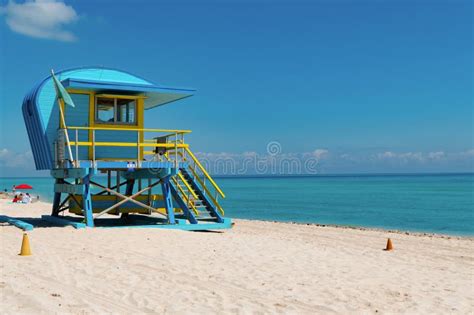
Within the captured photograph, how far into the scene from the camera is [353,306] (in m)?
8.29

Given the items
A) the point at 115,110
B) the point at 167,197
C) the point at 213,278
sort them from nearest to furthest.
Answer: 1. the point at 213,278
2. the point at 115,110
3. the point at 167,197

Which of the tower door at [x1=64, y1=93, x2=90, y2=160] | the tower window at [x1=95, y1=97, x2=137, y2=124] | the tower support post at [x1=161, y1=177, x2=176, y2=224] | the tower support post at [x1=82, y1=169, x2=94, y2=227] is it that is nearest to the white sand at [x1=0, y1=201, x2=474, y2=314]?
the tower support post at [x1=82, y1=169, x2=94, y2=227]

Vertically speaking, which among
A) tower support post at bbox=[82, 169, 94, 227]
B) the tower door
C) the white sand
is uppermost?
the tower door

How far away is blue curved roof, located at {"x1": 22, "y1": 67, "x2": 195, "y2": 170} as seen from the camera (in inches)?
715

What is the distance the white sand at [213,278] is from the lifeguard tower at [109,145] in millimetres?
3072

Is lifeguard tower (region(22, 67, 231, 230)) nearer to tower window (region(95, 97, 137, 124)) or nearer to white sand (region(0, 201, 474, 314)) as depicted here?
tower window (region(95, 97, 137, 124))

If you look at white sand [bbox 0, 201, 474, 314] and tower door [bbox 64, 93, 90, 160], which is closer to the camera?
white sand [bbox 0, 201, 474, 314]

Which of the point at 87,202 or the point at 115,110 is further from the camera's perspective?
the point at 115,110

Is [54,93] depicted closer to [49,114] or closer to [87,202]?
[49,114]

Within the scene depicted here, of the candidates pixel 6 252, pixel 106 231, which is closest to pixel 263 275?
pixel 6 252

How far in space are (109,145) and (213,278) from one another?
8.68 m

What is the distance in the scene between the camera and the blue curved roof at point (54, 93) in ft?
59.6

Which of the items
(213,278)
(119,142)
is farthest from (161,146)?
(213,278)

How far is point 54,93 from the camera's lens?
60.4 ft
